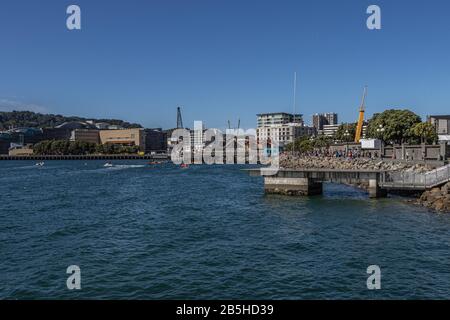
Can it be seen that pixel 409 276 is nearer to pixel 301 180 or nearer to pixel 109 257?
pixel 109 257

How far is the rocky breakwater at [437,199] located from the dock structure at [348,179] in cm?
137

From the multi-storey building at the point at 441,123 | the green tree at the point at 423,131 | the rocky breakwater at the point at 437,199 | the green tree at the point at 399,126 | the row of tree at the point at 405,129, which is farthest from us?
the multi-storey building at the point at 441,123

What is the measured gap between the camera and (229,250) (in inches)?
1119

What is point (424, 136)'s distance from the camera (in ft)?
302

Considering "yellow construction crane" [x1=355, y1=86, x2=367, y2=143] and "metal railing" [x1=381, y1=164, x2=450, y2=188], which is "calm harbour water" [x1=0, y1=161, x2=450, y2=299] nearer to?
"metal railing" [x1=381, y1=164, x2=450, y2=188]

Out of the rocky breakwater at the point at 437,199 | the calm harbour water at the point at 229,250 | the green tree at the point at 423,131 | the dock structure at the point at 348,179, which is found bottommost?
the calm harbour water at the point at 229,250

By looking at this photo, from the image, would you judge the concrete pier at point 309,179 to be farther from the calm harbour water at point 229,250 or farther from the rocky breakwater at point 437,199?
the rocky breakwater at point 437,199

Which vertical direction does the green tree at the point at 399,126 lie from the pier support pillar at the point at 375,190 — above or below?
above

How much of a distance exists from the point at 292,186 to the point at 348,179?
7.25 metres

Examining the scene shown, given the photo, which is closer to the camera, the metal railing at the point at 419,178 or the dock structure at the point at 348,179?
the metal railing at the point at 419,178

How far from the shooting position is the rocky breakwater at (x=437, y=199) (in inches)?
1611

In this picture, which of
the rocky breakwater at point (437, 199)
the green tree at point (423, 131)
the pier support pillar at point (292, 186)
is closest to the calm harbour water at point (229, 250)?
the rocky breakwater at point (437, 199)
